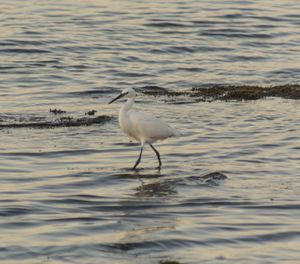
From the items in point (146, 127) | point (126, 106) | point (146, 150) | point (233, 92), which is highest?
point (126, 106)

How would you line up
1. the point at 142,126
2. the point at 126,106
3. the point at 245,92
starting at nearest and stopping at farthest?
the point at 142,126, the point at 126,106, the point at 245,92

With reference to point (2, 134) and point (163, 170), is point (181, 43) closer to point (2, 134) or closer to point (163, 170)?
point (2, 134)

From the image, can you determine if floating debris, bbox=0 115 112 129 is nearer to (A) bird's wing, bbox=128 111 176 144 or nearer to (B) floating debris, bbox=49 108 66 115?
(B) floating debris, bbox=49 108 66 115

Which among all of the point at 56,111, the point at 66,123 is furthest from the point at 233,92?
the point at 66,123

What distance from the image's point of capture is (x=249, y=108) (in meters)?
18.3

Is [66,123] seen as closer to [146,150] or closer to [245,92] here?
[146,150]

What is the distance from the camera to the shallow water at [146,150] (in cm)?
917

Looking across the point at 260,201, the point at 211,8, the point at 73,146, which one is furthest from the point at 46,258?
the point at 211,8

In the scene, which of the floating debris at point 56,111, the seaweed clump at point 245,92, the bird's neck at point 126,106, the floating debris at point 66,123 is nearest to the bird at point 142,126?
the bird's neck at point 126,106

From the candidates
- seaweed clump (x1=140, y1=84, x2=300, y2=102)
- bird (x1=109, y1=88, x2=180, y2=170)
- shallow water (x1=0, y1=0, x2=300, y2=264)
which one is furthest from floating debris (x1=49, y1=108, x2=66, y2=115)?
bird (x1=109, y1=88, x2=180, y2=170)

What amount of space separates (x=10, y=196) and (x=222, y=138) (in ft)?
18.5

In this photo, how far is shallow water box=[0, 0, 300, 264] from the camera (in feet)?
30.1

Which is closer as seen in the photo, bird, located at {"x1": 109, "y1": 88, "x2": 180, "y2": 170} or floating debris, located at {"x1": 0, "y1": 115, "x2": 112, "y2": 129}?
bird, located at {"x1": 109, "y1": 88, "x2": 180, "y2": 170}

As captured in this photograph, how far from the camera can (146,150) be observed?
597 inches
